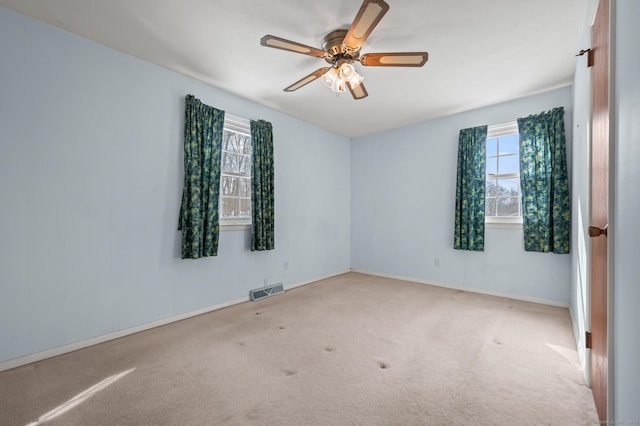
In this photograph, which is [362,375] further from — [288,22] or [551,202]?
[551,202]

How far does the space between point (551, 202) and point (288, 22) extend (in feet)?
11.5

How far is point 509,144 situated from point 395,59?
103 inches

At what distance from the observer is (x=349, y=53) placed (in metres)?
2.22

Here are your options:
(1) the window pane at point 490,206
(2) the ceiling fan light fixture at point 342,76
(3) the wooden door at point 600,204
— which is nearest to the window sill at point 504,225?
(1) the window pane at point 490,206

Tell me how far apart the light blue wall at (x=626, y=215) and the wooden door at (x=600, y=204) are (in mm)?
275

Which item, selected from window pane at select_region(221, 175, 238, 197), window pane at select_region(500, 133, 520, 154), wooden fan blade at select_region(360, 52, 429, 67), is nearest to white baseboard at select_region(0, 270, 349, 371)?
window pane at select_region(221, 175, 238, 197)

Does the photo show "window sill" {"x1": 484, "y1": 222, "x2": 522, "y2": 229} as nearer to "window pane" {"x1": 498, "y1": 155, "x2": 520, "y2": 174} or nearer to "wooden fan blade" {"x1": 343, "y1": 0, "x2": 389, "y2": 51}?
"window pane" {"x1": 498, "y1": 155, "x2": 520, "y2": 174}

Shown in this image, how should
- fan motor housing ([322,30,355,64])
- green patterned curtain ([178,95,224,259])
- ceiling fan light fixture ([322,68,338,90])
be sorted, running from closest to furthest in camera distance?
1. fan motor housing ([322,30,355,64])
2. ceiling fan light fixture ([322,68,338,90])
3. green patterned curtain ([178,95,224,259])

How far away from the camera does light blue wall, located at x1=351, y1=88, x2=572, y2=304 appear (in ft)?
11.4

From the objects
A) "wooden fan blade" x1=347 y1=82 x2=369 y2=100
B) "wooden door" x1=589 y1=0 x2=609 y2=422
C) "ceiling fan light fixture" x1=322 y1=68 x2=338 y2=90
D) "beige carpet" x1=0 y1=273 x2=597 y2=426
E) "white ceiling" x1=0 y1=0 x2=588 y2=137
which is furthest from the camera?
"wooden fan blade" x1=347 y1=82 x2=369 y2=100

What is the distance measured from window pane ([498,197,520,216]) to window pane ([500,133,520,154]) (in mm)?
652

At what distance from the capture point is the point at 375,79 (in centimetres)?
307

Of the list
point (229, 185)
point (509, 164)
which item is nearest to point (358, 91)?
point (229, 185)

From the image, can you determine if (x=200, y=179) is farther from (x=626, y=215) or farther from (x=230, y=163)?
(x=626, y=215)
